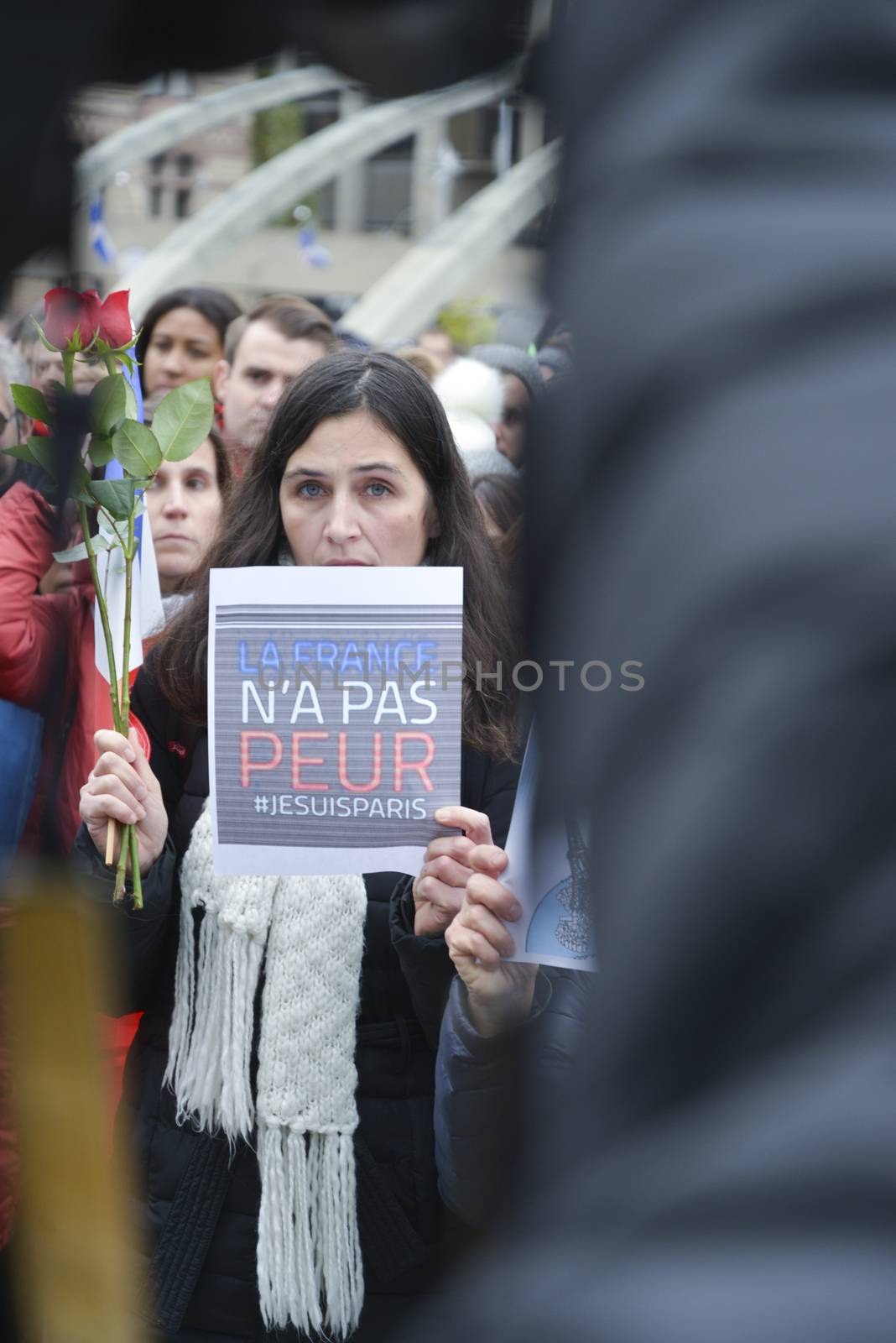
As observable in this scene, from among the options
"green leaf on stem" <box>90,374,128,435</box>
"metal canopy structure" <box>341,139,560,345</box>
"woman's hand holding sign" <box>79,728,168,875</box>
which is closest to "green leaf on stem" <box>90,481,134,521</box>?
"green leaf on stem" <box>90,374,128,435</box>

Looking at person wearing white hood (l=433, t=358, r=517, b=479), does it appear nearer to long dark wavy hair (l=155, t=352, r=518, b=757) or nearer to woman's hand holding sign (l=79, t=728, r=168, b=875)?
long dark wavy hair (l=155, t=352, r=518, b=757)

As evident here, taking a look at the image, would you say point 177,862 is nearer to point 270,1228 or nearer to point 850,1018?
point 270,1228

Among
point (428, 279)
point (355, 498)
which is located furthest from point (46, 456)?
point (428, 279)

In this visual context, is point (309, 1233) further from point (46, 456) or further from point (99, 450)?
point (46, 456)

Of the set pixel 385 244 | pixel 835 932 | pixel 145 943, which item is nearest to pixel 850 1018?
pixel 835 932

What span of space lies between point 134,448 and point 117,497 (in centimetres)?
6

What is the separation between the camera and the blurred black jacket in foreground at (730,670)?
0.24 m

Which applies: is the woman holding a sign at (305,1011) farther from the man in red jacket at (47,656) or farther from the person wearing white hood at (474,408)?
the person wearing white hood at (474,408)

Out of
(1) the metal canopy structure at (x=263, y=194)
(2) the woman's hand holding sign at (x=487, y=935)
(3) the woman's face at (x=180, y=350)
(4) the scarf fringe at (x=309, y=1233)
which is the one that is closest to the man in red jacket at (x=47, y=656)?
(2) the woman's hand holding sign at (x=487, y=935)

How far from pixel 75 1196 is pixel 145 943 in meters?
1.42

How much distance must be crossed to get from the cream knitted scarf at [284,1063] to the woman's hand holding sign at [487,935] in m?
0.38

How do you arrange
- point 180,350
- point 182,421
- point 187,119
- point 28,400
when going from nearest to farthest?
point 28,400 → point 182,421 → point 180,350 → point 187,119

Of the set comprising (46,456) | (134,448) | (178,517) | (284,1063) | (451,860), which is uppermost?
(178,517)

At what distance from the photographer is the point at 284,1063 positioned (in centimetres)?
206
